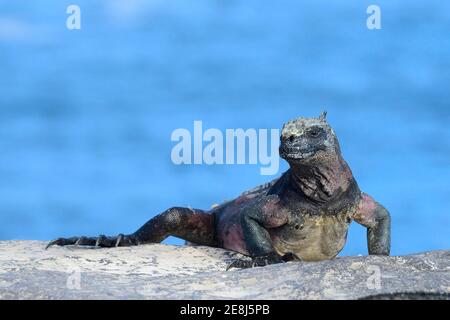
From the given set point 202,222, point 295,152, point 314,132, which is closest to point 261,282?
point 295,152

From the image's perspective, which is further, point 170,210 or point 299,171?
point 170,210

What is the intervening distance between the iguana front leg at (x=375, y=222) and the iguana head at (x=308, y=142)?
1.91 feet

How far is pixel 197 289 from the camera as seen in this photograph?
5797 mm

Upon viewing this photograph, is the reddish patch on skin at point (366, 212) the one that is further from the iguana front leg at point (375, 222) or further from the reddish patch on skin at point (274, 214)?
the reddish patch on skin at point (274, 214)

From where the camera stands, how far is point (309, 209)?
27.5 feet

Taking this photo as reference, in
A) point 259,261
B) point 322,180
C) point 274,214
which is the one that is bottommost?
point 259,261

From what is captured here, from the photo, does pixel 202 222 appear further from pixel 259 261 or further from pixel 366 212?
pixel 259 261

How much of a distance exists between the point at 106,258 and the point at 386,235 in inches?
89.4

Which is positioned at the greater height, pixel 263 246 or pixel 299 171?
pixel 299 171

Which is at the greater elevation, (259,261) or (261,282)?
(261,282)

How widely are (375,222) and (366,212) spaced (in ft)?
0.40

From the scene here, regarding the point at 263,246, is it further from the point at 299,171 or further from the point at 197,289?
the point at 197,289
